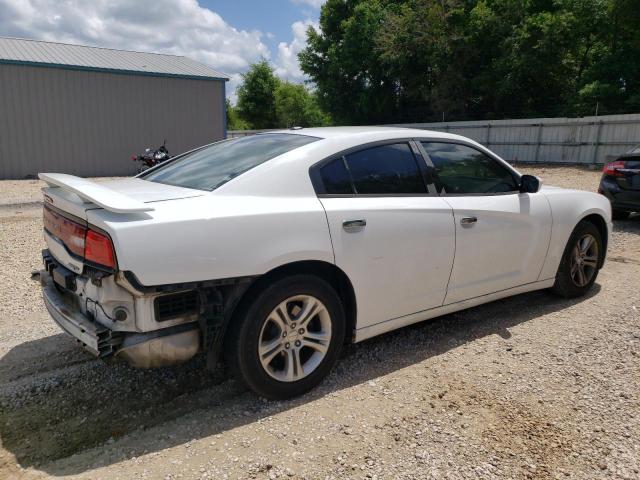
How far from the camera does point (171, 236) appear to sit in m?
2.50

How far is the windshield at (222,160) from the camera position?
10.4 feet

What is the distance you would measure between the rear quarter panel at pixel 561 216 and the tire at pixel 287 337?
7.51 feet

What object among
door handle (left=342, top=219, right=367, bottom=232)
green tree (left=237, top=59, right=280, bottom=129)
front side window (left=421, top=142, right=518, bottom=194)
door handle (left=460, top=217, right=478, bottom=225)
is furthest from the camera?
green tree (left=237, top=59, right=280, bottom=129)

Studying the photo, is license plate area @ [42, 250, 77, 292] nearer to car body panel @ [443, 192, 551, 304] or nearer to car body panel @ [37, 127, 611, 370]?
car body panel @ [37, 127, 611, 370]

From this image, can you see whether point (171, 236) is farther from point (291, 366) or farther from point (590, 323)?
point (590, 323)

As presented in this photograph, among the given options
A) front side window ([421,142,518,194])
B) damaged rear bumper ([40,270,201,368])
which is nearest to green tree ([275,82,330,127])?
front side window ([421,142,518,194])

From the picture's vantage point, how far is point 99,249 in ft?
8.21

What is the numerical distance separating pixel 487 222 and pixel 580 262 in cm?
158

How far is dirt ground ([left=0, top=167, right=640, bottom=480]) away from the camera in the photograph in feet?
8.20

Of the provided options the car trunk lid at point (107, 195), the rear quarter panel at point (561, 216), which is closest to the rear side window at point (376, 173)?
the car trunk lid at point (107, 195)

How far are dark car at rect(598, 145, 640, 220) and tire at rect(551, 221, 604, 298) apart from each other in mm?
4058

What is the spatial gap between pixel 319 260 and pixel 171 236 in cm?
89

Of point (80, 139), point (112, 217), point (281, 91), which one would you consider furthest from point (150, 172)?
point (281, 91)

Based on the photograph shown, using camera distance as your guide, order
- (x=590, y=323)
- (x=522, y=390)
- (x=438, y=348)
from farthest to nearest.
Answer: (x=590, y=323), (x=438, y=348), (x=522, y=390)
